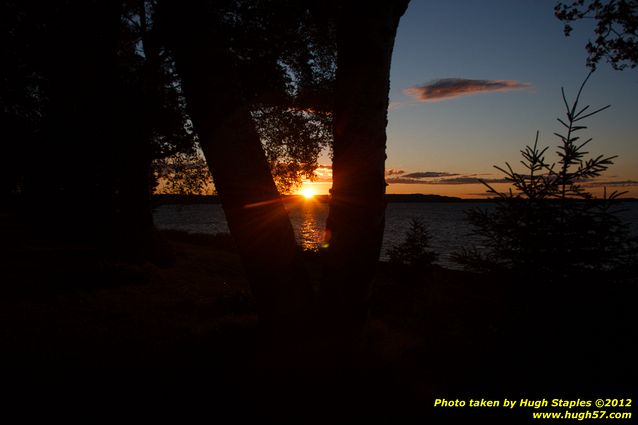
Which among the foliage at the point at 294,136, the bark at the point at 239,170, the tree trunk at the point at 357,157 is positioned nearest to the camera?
the tree trunk at the point at 357,157

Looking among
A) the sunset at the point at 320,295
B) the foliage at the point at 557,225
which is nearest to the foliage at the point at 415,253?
the sunset at the point at 320,295

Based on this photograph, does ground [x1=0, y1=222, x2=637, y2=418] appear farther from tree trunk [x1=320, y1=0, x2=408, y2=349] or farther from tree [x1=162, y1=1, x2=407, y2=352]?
tree trunk [x1=320, y1=0, x2=408, y2=349]

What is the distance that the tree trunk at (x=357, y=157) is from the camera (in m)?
3.87

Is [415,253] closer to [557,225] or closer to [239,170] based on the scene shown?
[557,225]

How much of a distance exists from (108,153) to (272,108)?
214 inches

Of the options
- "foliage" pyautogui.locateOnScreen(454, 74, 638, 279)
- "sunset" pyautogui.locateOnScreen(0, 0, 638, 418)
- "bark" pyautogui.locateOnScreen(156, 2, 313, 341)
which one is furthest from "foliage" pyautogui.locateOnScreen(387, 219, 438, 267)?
"bark" pyautogui.locateOnScreen(156, 2, 313, 341)

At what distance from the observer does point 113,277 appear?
32.6 ft

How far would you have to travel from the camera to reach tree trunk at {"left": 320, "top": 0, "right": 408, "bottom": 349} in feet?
12.7

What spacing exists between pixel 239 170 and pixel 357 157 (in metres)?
1.32

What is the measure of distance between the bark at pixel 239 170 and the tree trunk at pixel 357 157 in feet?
1.62

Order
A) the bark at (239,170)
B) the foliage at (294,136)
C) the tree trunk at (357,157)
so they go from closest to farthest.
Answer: the tree trunk at (357,157)
the bark at (239,170)
the foliage at (294,136)

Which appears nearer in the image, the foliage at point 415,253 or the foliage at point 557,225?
the foliage at point 557,225

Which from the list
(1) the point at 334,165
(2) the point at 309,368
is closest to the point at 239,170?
(1) the point at 334,165

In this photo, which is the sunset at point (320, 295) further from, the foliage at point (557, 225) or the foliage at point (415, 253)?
the foliage at point (415, 253)
